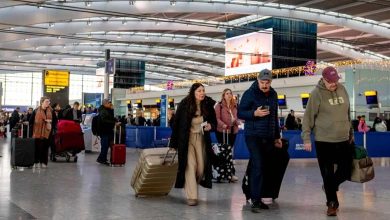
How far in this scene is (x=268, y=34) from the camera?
3644 cm

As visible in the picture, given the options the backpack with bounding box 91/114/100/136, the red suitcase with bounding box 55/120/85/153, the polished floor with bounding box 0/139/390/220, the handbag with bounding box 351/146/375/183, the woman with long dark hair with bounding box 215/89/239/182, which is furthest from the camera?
the red suitcase with bounding box 55/120/85/153

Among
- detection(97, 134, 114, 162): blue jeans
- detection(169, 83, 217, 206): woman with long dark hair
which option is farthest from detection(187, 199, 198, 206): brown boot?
detection(97, 134, 114, 162): blue jeans

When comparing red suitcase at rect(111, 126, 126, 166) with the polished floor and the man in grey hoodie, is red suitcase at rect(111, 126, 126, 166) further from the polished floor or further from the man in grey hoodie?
the man in grey hoodie

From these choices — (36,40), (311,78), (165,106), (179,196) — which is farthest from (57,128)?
(36,40)

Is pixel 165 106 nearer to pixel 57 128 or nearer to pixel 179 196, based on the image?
pixel 57 128

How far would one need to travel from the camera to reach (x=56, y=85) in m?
20.1

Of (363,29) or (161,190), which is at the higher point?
(363,29)

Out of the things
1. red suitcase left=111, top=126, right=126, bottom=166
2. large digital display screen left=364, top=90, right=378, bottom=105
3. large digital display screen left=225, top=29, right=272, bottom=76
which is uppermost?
large digital display screen left=225, top=29, right=272, bottom=76

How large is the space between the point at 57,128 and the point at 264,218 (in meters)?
8.29

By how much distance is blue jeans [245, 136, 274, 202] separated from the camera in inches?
220

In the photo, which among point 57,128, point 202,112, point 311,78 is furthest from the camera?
point 311,78

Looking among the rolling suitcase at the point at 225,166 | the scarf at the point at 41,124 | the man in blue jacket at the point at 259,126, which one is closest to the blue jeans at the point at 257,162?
the man in blue jacket at the point at 259,126

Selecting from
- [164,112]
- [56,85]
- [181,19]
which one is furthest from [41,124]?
[181,19]

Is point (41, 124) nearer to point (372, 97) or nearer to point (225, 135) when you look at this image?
point (225, 135)
